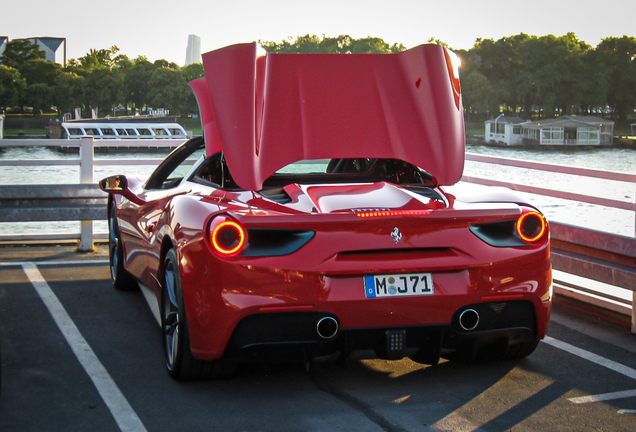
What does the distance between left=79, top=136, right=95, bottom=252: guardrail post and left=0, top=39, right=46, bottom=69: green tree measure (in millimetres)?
136627

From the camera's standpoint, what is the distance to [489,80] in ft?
400

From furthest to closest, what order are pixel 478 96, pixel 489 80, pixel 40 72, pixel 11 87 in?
pixel 40 72 < pixel 489 80 < pixel 11 87 < pixel 478 96

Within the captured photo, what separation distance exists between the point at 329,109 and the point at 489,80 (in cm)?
12074

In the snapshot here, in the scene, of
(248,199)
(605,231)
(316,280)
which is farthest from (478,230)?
(605,231)

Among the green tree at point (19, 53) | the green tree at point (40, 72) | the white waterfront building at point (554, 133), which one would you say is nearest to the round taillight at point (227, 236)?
the white waterfront building at point (554, 133)

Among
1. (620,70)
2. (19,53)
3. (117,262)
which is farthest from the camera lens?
(19,53)

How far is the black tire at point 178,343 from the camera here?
14.5 ft

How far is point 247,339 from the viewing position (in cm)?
411

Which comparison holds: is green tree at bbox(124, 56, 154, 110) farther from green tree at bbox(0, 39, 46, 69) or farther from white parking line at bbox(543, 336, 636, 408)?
white parking line at bbox(543, 336, 636, 408)

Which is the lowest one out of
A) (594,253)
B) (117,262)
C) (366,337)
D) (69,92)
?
(117,262)

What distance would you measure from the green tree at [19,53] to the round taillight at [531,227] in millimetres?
143089

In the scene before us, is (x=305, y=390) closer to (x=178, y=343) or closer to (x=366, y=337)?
(x=366, y=337)

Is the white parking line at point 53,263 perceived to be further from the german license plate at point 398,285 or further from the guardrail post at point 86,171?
the german license plate at point 398,285

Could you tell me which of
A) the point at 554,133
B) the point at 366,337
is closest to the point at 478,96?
the point at 554,133
